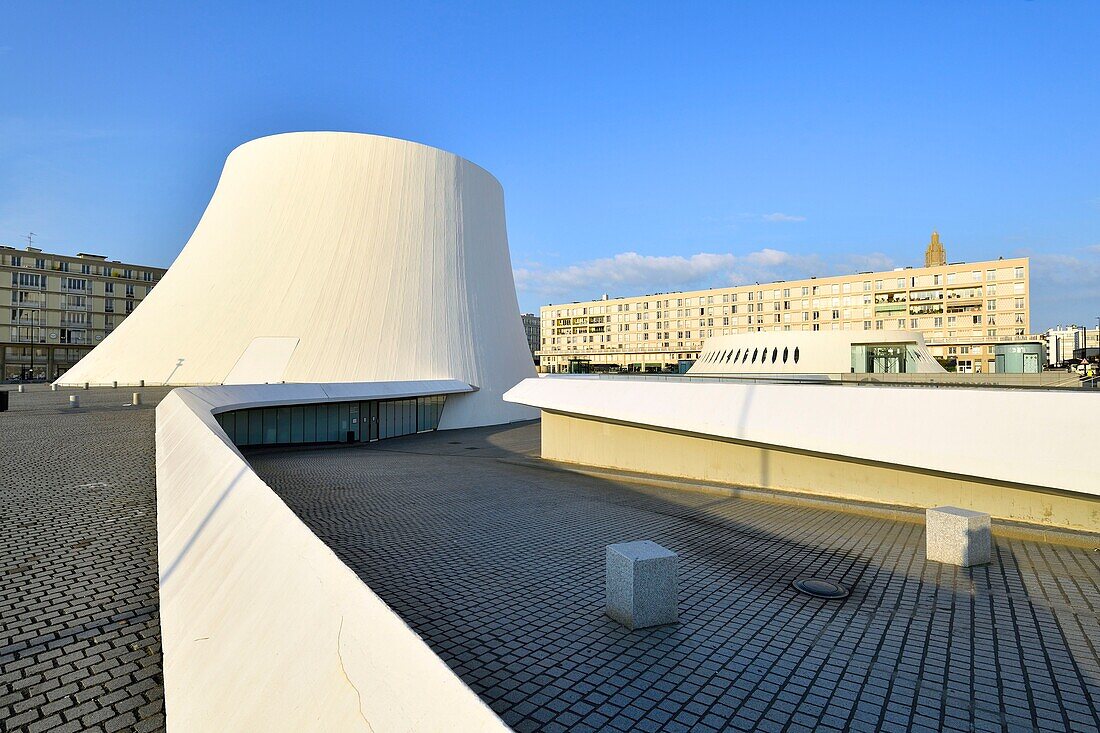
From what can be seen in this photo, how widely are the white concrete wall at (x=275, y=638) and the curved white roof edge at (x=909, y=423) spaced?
29.2ft

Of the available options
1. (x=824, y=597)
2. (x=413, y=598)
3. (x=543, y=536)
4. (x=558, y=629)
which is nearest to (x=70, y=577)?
(x=413, y=598)

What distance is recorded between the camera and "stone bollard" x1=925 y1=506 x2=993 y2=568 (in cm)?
696

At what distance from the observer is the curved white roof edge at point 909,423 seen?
25.2ft

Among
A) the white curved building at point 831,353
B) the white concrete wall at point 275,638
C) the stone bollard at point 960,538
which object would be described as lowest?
the stone bollard at point 960,538

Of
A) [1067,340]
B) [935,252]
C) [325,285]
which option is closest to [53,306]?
[325,285]

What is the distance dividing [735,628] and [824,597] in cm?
145

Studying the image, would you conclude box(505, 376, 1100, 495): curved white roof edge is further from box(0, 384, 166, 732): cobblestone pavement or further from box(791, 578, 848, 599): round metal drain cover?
box(0, 384, 166, 732): cobblestone pavement

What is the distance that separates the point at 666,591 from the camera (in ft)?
17.7

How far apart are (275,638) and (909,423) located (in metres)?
9.46

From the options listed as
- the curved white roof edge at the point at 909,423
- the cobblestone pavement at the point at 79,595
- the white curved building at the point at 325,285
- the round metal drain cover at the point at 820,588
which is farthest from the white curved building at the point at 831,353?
the cobblestone pavement at the point at 79,595

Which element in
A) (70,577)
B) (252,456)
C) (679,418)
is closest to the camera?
(70,577)

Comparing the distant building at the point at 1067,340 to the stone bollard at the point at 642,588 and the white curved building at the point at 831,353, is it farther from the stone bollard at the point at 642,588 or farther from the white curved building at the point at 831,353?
the stone bollard at the point at 642,588

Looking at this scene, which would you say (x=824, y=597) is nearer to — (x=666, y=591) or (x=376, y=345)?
(x=666, y=591)

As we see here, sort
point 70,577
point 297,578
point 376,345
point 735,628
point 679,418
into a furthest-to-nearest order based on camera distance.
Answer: point 376,345 < point 679,418 < point 70,577 < point 735,628 < point 297,578
